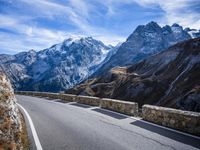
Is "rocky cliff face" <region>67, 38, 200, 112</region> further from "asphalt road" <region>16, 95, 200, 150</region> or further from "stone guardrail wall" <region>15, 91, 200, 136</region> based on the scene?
"asphalt road" <region>16, 95, 200, 150</region>

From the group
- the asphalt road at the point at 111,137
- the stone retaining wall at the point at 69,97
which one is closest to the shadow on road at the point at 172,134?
the asphalt road at the point at 111,137

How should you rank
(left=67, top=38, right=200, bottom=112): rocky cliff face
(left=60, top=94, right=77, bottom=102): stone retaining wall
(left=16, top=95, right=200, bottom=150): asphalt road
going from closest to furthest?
(left=16, top=95, right=200, bottom=150): asphalt road → (left=60, top=94, right=77, bottom=102): stone retaining wall → (left=67, top=38, right=200, bottom=112): rocky cliff face

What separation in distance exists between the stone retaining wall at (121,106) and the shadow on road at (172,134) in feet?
10.4

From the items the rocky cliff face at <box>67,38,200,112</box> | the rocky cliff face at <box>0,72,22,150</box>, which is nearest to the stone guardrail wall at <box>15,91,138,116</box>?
the rocky cliff face at <box>0,72,22,150</box>

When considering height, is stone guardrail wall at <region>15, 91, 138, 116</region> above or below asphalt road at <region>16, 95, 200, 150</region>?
above

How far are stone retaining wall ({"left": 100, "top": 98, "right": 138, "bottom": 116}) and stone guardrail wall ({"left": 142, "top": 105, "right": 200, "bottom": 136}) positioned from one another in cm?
183

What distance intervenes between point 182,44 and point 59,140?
69.4m

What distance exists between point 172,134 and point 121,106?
781 cm

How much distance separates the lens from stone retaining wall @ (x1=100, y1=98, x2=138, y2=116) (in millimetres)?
16609

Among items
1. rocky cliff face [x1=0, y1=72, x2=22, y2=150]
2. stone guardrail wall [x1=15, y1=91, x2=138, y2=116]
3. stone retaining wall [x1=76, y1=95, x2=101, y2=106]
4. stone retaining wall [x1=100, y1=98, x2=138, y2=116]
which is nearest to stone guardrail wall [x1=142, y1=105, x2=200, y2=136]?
stone retaining wall [x1=100, y1=98, x2=138, y2=116]

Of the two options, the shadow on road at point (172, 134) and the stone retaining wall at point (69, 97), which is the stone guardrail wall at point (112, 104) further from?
the shadow on road at point (172, 134)

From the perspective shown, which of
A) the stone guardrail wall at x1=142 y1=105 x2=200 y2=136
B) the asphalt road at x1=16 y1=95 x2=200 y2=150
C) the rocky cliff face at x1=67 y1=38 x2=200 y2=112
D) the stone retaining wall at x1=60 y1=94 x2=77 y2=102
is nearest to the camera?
the asphalt road at x1=16 y1=95 x2=200 y2=150

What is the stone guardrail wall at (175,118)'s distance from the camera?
1079 centimetres

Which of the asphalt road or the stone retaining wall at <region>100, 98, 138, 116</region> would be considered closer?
the asphalt road
